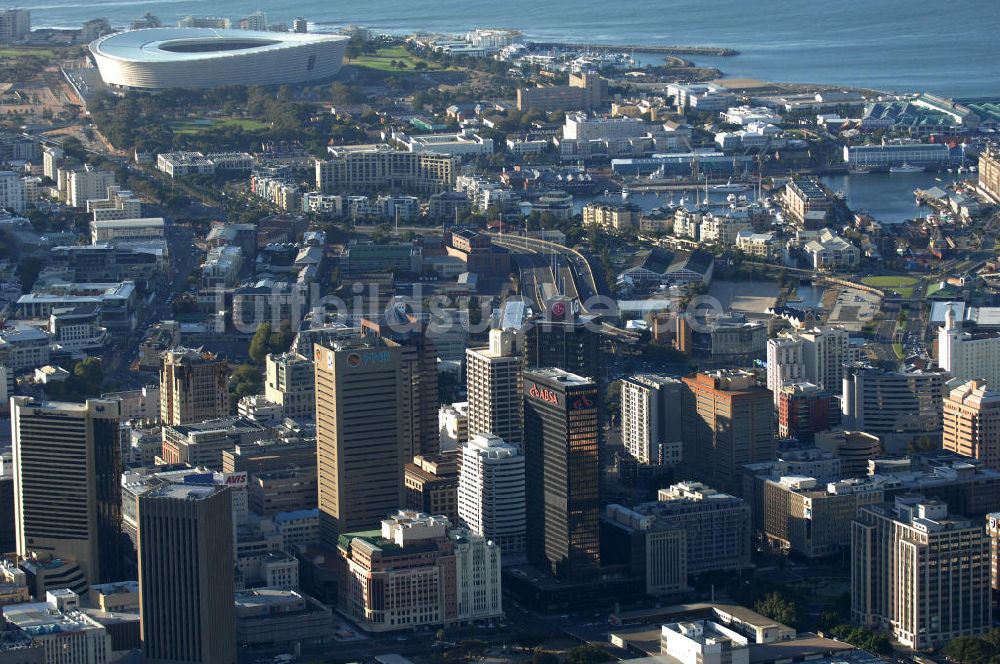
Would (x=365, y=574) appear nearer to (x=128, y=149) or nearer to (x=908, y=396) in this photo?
(x=908, y=396)

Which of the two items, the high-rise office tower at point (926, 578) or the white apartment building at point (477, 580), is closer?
the high-rise office tower at point (926, 578)

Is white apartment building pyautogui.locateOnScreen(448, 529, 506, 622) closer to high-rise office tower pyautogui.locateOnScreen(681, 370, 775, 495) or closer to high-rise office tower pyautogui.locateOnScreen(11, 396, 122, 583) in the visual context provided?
high-rise office tower pyautogui.locateOnScreen(11, 396, 122, 583)

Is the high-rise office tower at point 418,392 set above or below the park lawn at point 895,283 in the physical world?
above

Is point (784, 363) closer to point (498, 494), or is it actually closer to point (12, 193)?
point (498, 494)

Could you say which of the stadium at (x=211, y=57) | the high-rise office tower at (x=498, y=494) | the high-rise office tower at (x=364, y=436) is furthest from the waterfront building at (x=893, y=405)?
the stadium at (x=211, y=57)

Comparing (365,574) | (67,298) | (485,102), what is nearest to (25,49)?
(485,102)

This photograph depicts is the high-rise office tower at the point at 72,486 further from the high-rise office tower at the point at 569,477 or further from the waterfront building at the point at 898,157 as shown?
the waterfront building at the point at 898,157

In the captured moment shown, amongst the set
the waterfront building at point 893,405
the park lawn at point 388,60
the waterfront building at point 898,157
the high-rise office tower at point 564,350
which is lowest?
the waterfront building at point 893,405
